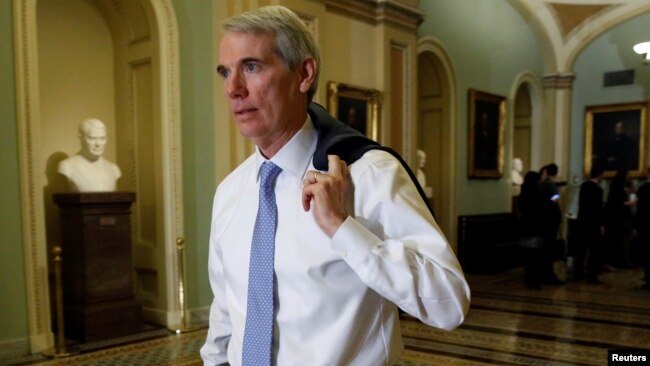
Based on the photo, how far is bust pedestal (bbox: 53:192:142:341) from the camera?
521 centimetres

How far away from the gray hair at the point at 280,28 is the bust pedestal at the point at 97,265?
4230mm

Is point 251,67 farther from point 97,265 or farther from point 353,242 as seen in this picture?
point 97,265

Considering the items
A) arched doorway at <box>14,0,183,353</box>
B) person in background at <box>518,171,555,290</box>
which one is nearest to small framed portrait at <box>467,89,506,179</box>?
person in background at <box>518,171,555,290</box>

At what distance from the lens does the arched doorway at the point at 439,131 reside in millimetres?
10188

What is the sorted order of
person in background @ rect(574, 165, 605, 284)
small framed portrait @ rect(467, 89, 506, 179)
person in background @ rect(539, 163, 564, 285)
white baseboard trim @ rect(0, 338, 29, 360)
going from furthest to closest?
small framed portrait @ rect(467, 89, 506, 179) → person in background @ rect(574, 165, 605, 284) → person in background @ rect(539, 163, 564, 285) → white baseboard trim @ rect(0, 338, 29, 360)

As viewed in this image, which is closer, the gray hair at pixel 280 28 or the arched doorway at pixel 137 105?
the gray hair at pixel 280 28

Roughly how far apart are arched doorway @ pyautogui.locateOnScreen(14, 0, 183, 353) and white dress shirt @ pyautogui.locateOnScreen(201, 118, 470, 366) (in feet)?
13.8

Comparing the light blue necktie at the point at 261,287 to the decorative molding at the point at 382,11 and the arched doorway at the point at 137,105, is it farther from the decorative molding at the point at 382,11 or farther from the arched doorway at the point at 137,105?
the decorative molding at the point at 382,11

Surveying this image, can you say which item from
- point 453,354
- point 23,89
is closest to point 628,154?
point 453,354

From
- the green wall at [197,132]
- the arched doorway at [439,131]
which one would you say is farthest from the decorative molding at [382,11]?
the green wall at [197,132]

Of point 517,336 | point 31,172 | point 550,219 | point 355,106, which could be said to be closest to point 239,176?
point 31,172

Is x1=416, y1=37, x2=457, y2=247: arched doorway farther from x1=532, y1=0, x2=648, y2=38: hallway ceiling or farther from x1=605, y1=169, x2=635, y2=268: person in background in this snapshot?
x1=532, y1=0, x2=648, y2=38: hallway ceiling

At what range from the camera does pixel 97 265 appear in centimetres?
529

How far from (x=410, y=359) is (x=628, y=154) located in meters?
10.2
